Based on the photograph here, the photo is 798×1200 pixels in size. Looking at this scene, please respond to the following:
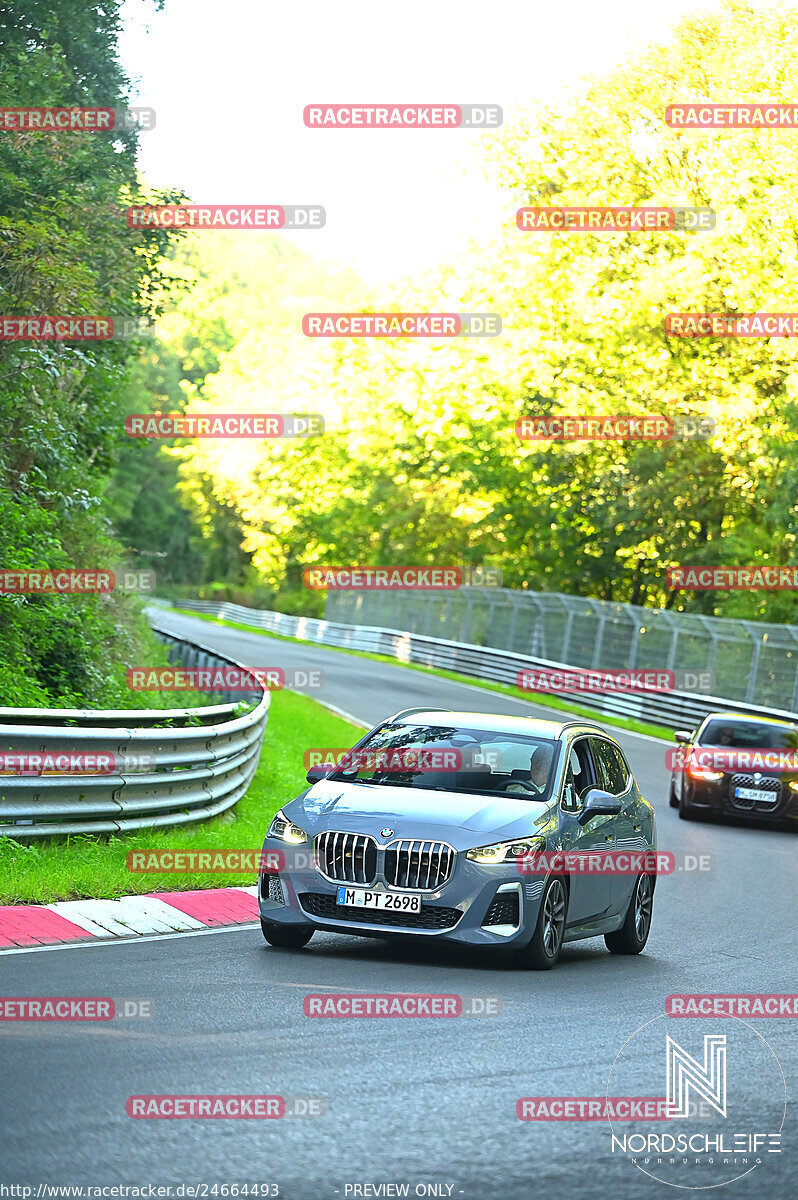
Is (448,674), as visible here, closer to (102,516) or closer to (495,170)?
(495,170)

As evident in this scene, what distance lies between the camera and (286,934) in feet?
32.2

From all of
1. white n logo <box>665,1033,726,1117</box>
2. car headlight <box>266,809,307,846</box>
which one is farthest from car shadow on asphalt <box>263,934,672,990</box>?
white n logo <box>665,1033,726,1117</box>

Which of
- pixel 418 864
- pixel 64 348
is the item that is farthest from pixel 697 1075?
pixel 64 348

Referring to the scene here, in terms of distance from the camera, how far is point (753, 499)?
144ft

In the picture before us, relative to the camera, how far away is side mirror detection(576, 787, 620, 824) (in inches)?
410

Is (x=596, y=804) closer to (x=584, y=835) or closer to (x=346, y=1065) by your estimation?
(x=584, y=835)

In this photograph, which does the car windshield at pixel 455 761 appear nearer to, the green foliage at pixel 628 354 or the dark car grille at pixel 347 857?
the dark car grille at pixel 347 857

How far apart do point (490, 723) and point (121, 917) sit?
272cm

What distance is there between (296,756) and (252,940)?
13583 millimetres

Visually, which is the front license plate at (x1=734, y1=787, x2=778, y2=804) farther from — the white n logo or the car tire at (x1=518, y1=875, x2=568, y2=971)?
the white n logo

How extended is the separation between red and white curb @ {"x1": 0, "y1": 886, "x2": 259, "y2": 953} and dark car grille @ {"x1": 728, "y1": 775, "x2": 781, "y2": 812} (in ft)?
40.4

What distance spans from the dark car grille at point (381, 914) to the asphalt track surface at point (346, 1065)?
0.25 metres

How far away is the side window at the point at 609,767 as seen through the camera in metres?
11.4

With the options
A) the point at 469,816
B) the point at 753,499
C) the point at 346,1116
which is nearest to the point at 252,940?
the point at 469,816
